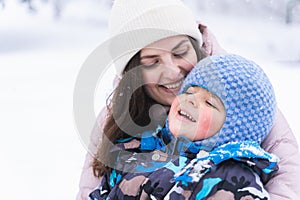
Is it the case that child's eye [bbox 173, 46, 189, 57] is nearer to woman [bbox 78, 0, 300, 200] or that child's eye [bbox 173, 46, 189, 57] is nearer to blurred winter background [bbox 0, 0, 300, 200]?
woman [bbox 78, 0, 300, 200]

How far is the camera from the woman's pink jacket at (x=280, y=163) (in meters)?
1.00

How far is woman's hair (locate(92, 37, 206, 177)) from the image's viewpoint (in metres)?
1.16

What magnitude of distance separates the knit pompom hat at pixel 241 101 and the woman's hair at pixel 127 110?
22 cm

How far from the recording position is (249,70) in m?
0.99

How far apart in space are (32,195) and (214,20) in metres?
1.89

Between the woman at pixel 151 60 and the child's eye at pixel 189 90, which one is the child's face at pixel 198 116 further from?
the woman at pixel 151 60

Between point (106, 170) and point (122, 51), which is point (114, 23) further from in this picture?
point (106, 170)

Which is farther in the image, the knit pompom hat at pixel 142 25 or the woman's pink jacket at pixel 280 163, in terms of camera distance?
the knit pompom hat at pixel 142 25

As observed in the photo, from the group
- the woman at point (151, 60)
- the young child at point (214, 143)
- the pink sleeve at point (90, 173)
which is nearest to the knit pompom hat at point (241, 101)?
the young child at point (214, 143)

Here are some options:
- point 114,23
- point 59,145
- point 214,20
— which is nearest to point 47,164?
point 59,145

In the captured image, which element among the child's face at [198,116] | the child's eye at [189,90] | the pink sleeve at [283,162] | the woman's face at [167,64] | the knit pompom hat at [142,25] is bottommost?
the pink sleeve at [283,162]

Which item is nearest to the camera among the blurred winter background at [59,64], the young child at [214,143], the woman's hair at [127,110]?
the young child at [214,143]

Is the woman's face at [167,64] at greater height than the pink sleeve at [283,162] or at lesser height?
greater

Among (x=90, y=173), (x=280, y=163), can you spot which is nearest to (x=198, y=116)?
(x=280, y=163)
